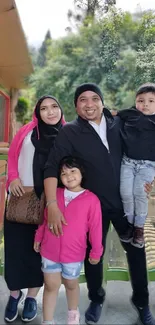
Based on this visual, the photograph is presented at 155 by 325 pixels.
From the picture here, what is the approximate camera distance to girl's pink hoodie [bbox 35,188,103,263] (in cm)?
169

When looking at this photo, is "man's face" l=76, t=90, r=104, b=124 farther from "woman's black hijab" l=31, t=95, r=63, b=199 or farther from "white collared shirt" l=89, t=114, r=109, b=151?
"woman's black hijab" l=31, t=95, r=63, b=199

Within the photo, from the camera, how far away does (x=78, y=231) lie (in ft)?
5.58

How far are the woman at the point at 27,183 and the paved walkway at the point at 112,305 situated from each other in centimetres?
18

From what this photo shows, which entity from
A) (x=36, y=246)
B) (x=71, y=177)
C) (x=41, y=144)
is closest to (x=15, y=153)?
(x=41, y=144)

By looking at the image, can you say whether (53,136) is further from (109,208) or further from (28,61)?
(28,61)

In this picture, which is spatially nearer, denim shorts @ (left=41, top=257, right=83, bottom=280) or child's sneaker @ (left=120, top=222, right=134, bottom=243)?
denim shorts @ (left=41, top=257, right=83, bottom=280)

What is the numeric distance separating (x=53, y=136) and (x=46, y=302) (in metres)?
0.88

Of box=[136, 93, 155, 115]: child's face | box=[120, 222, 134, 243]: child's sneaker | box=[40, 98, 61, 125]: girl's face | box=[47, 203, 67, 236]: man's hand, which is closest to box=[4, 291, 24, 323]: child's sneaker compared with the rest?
box=[47, 203, 67, 236]: man's hand

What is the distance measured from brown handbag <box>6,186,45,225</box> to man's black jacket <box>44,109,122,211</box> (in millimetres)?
194

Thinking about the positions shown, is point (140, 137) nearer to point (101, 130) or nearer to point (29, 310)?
point (101, 130)

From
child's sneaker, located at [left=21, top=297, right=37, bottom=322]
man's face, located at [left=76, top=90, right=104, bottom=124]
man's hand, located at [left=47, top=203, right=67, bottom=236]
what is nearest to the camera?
man's hand, located at [left=47, top=203, right=67, bottom=236]

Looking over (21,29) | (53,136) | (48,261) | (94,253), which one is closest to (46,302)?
(48,261)

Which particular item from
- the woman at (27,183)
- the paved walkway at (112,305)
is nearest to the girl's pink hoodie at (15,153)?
the woman at (27,183)

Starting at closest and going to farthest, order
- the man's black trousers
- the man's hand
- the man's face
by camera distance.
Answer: the man's hand
the man's face
the man's black trousers
